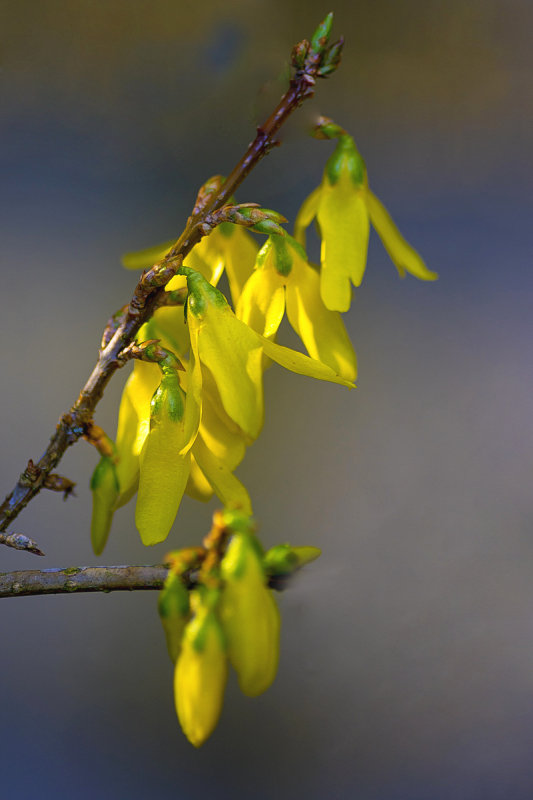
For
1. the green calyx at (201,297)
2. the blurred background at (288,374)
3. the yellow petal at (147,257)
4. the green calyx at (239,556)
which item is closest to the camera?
the green calyx at (239,556)

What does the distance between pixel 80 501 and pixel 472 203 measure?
3.20ft

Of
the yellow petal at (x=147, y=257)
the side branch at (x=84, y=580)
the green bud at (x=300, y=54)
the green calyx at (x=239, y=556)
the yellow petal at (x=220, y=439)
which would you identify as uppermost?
the green bud at (x=300, y=54)

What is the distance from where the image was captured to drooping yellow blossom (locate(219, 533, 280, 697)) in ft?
0.98

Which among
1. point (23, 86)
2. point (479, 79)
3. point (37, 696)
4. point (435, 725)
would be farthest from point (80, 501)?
point (479, 79)

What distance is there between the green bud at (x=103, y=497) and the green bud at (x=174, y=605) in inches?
5.5

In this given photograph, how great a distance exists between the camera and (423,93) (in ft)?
4.65

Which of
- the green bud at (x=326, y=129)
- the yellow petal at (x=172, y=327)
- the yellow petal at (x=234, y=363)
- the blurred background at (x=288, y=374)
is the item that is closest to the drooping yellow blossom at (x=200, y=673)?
the yellow petal at (x=234, y=363)

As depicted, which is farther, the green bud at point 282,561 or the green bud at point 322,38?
the green bud at point 322,38

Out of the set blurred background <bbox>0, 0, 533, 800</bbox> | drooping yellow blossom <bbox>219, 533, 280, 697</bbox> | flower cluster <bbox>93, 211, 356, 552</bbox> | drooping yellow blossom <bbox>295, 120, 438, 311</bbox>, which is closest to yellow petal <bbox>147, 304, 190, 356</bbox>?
flower cluster <bbox>93, 211, 356, 552</bbox>

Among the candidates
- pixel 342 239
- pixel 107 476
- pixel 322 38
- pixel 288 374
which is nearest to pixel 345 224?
pixel 342 239

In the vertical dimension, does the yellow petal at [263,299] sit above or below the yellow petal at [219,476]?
above

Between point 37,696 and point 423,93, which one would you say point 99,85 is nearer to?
point 423,93

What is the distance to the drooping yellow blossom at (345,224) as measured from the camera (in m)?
0.45

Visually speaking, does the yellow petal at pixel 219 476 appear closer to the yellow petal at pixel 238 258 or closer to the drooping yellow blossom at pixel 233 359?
the drooping yellow blossom at pixel 233 359
